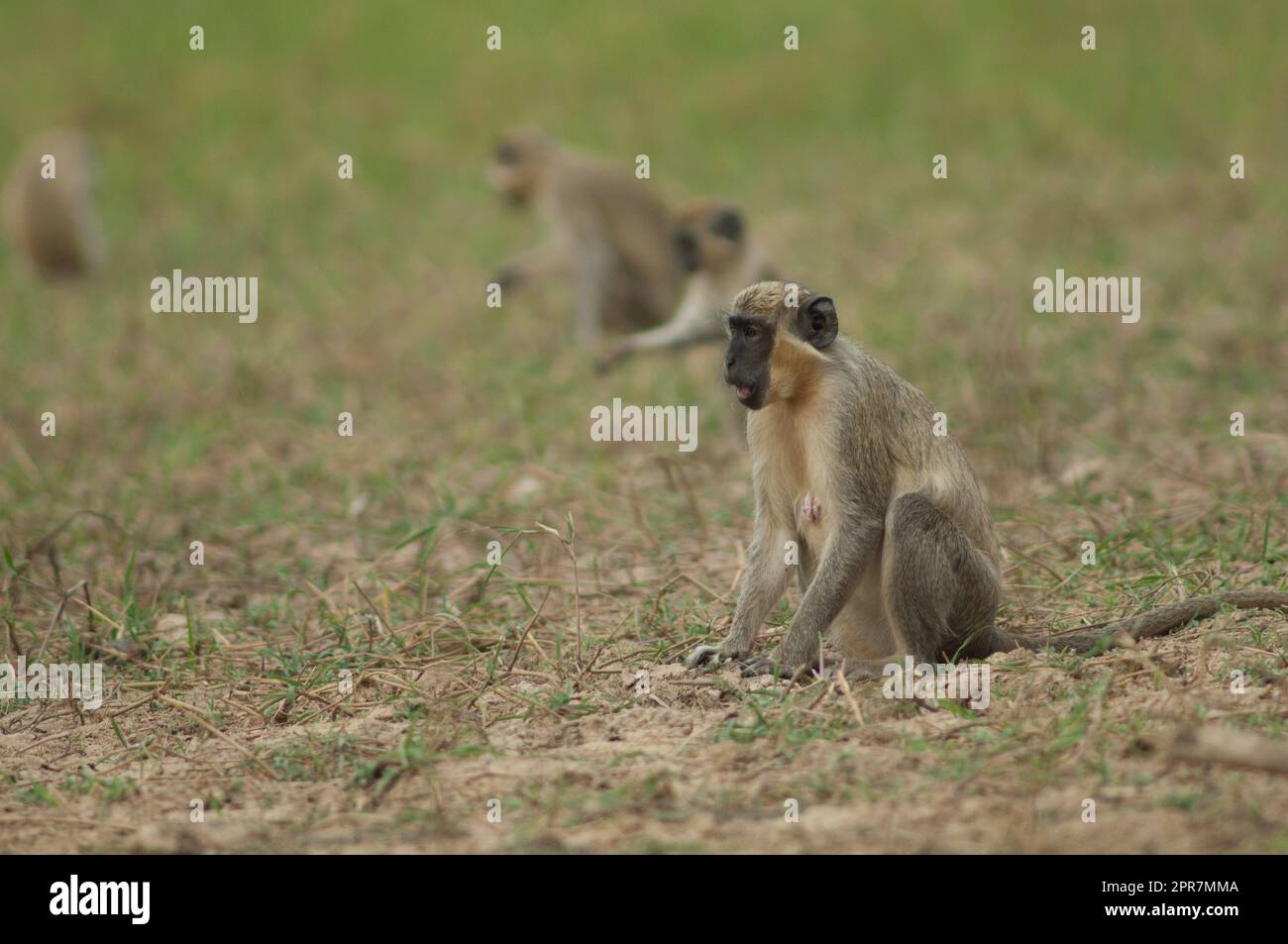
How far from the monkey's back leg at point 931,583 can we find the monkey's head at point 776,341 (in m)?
0.61

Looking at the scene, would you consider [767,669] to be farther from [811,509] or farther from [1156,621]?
[1156,621]

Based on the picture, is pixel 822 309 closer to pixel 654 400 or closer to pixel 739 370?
pixel 739 370

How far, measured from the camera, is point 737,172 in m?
16.8

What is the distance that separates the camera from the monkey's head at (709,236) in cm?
1113

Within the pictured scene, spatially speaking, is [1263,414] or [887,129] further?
[887,129]

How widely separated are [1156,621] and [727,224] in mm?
6406

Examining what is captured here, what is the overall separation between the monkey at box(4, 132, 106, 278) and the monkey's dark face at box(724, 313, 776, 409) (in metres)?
11.9

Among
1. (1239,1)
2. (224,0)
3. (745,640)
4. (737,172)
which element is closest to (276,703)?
(745,640)

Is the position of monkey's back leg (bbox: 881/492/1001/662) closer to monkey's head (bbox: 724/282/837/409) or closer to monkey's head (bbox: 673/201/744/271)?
monkey's head (bbox: 724/282/837/409)

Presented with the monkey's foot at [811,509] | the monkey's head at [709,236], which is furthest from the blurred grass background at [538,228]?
the monkey's foot at [811,509]

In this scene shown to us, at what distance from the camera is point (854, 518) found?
5414mm

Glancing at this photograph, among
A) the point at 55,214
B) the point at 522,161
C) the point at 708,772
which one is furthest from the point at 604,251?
the point at 708,772

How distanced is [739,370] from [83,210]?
13227mm

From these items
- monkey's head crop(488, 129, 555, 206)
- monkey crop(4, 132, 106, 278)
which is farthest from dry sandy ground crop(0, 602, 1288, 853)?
monkey crop(4, 132, 106, 278)
